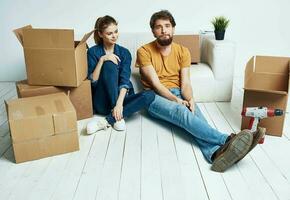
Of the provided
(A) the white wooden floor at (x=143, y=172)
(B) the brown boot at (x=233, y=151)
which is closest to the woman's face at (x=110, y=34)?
(A) the white wooden floor at (x=143, y=172)

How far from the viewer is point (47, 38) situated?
221cm

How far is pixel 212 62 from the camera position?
2859 millimetres

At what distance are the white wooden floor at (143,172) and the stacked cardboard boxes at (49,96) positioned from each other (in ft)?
0.38

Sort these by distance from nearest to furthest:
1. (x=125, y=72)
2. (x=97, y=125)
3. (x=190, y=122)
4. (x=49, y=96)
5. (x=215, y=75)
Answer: (x=190, y=122) < (x=49, y=96) < (x=97, y=125) < (x=125, y=72) < (x=215, y=75)

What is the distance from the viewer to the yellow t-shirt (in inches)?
95.7

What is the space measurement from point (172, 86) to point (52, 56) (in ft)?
3.07

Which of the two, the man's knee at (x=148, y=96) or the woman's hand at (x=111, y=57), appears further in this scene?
the woman's hand at (x=111, y=57)

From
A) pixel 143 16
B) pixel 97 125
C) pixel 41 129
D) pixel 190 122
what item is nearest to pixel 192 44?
pixel 143 16

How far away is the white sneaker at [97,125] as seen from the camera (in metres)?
2.27

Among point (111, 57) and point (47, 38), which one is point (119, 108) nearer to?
point (111, 57)

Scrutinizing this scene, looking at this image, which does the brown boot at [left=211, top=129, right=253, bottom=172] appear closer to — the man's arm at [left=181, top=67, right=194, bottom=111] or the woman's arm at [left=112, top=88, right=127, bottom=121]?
the man's arm at [left=181, top=67, right=194, bottom=111]

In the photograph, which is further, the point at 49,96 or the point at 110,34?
the point at 110,34

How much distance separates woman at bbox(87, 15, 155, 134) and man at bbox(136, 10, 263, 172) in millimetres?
125

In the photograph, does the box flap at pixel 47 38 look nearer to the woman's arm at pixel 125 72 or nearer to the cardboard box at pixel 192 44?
the woman's arm at pixel 125 72
